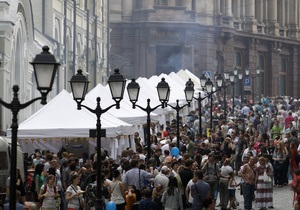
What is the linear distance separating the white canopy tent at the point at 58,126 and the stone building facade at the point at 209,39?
44.3 meters

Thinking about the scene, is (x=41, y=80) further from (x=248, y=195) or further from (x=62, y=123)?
(x=62, y=123)

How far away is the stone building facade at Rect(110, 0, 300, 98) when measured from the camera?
247ft

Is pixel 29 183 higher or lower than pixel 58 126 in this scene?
lower

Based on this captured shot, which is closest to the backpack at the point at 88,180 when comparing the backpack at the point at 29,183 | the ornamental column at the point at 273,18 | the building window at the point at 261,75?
the backpack at the point at 29,183

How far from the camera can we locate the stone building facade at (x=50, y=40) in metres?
36.4

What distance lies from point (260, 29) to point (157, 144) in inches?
2201

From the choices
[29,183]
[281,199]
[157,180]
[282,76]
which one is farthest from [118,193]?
[282,76]

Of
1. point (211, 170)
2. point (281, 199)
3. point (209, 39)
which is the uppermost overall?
point (209, 39)

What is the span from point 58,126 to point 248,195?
4.65 metres

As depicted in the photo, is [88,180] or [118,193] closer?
[118,193]

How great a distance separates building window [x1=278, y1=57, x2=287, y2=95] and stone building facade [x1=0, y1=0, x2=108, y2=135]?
2665 centimetres

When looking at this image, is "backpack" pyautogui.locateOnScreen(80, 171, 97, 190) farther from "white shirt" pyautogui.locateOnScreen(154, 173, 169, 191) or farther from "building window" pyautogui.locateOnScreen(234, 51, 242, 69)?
"building window" pyautogui.locateOnScreen(234, 51, 242, 69)

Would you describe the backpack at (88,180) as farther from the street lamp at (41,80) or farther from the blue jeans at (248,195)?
the street lamp at (41,80)

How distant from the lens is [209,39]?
79.2 m
